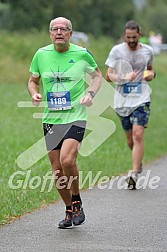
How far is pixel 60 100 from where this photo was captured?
8.86 m

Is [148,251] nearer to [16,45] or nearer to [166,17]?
[16,45]

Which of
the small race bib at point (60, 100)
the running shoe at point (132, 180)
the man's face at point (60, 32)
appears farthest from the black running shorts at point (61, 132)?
the running shoe at point (132, 180)

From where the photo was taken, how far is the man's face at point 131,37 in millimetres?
12133

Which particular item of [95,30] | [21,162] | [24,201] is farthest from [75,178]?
[95,30]

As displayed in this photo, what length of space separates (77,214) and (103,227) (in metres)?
0.33

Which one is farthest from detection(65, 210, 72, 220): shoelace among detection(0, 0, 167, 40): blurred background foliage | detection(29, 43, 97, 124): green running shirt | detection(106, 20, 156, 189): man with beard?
detection(0, 0, 167, 40): blurred background foliage

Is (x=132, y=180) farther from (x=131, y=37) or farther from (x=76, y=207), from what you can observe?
(x=76, y=207)

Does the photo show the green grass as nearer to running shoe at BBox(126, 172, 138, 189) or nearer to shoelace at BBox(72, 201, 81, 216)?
shoelace at BBox(72, 201, 81, 216)

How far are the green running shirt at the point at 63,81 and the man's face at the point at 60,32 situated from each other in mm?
152

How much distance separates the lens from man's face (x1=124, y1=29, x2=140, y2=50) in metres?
12.1

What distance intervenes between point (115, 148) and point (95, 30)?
72896mm

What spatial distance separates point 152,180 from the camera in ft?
42.9

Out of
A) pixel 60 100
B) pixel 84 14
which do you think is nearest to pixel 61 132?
pixel 60 100

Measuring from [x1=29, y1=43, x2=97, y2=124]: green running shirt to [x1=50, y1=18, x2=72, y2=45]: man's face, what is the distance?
0.50 ft
